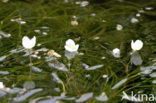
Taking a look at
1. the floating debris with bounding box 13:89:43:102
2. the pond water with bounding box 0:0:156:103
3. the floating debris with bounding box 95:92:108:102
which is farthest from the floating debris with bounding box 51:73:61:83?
the floating debris with bounding box 95:92:108:102

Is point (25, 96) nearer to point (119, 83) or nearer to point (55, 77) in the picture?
point (55, 77)

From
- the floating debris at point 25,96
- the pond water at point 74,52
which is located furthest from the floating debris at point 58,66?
the floating debris at point 25,96

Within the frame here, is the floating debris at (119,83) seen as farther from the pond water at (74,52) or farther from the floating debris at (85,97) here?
the floating debris at (85,97)

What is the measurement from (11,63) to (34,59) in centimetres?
14

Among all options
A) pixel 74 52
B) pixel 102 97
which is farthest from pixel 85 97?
pixel 74 52

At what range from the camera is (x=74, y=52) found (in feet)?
5.26

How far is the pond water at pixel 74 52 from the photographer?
4.15ft

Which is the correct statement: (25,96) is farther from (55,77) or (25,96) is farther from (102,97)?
(102,97)

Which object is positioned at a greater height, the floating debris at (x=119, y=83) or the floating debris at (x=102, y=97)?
the floating debris at (x=102, y=97)

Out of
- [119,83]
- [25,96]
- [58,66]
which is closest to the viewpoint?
[25,96]

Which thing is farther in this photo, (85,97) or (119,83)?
(119,83)

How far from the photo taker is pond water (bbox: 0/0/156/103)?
1.26 meters

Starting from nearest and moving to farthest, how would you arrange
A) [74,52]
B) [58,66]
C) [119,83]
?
[119,83] < [58,66] < [74,52]

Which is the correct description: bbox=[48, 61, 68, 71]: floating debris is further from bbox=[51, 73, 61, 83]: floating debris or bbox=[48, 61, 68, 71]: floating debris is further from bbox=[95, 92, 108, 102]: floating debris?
bbox=[95, 92, 108, 102]: floating debris
